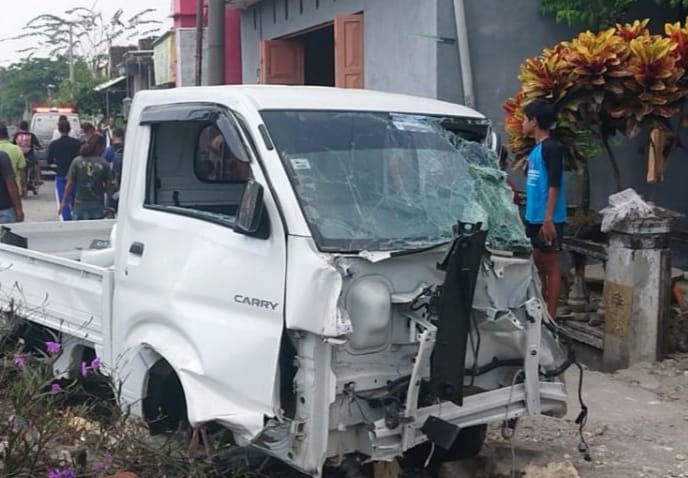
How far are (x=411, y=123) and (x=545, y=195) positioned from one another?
2356mm

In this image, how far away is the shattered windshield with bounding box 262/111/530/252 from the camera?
4.36 m

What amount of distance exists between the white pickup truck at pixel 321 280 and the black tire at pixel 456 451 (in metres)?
0.02

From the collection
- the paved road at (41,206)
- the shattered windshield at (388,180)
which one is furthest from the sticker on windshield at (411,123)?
the paved road at (41,206)

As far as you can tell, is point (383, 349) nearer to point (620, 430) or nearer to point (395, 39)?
point (620, 430)

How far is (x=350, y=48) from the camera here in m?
11.7

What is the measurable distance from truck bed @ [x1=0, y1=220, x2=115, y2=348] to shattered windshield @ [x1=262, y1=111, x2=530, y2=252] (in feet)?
4.89

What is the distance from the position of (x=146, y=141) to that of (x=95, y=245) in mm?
2218

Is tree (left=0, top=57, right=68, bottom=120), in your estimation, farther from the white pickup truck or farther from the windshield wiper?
the windshield wiper

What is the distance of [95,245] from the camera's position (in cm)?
723

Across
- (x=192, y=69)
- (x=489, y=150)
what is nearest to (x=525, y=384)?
(x=489, y=150)

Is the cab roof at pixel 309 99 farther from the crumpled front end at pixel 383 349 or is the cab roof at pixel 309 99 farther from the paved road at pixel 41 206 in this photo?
the paved road at pixel 41 206

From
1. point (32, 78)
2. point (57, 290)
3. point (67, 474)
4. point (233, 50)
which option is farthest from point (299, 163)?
point (32, 78)

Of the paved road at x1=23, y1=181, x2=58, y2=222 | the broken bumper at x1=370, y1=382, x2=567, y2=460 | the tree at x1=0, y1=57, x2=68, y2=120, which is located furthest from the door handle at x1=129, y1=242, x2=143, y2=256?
the tree at x1=0, y1=57, x2=68, y2=120

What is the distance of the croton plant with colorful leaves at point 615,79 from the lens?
7043mm
